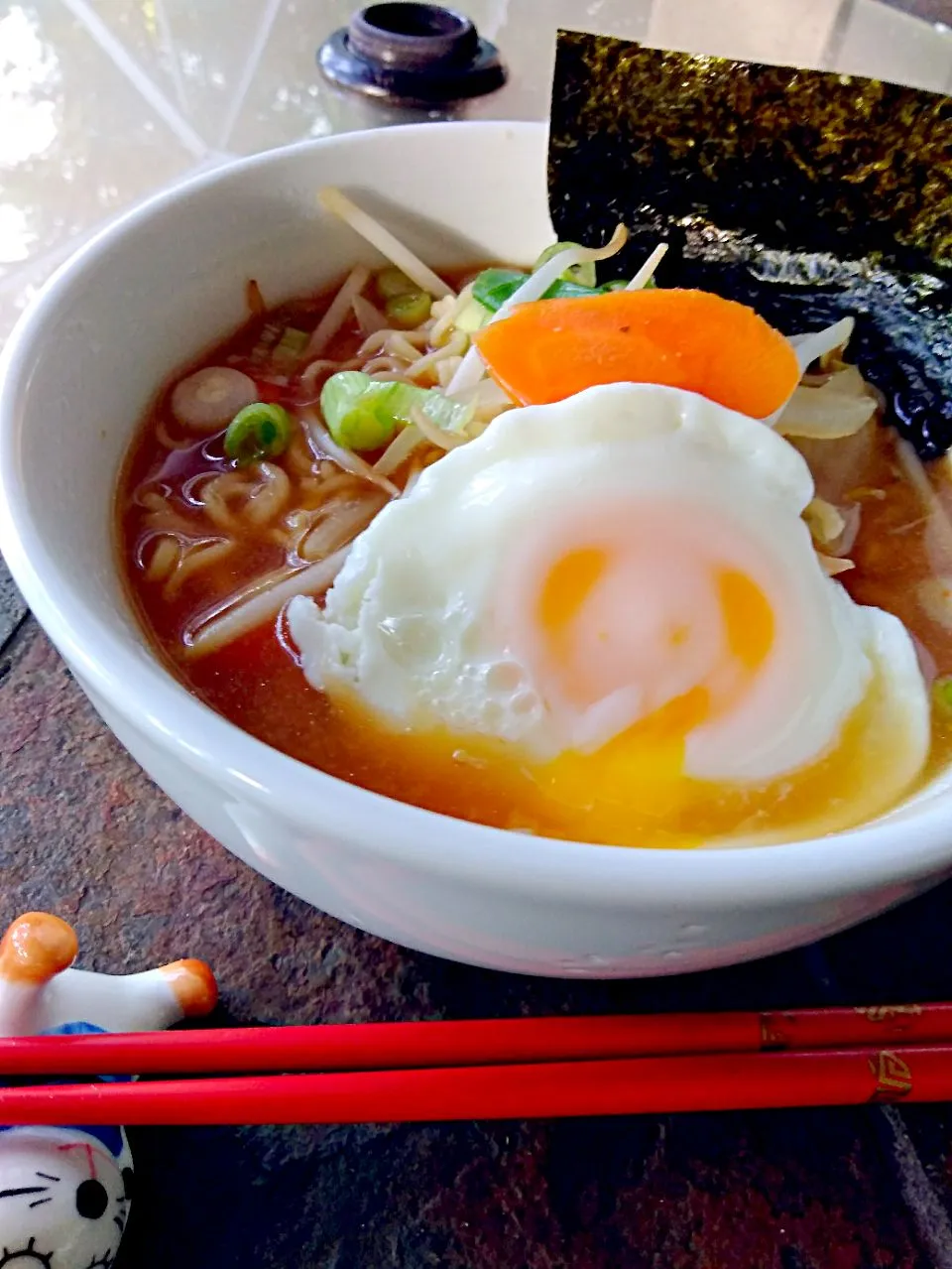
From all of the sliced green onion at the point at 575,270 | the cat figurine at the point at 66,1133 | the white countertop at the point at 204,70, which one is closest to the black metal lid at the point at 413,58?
the white countertop at the point at 204,70

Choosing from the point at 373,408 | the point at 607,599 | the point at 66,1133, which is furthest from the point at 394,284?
the point at 66,1133

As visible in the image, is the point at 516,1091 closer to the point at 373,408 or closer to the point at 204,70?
the point at 373,408

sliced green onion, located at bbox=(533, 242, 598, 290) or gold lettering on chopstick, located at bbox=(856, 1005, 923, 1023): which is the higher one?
sliced green onion, located at bbox=(533, 242, 598, 290)

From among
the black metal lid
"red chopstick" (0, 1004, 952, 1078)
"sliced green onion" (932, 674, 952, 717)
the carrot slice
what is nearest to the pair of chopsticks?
"red chopstick" (0, 1004, 952, 1078)

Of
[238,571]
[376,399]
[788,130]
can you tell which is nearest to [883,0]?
[788,130]

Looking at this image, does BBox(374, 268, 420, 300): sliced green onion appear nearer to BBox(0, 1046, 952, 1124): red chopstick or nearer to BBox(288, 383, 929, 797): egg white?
BBox(288, 383, 929, 797): egg white

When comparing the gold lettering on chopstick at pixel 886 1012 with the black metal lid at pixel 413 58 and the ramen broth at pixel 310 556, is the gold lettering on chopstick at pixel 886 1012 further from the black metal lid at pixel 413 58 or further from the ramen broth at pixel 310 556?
the black metal lid at pixel 413 58
